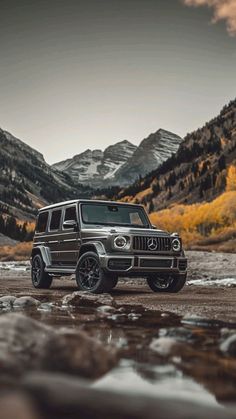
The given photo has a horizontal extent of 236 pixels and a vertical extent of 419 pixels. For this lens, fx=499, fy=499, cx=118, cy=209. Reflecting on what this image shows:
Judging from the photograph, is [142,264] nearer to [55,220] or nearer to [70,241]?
[70,241]

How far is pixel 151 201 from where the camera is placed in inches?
4929

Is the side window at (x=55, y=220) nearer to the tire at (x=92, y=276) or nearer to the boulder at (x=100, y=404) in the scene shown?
the tire at (x=92, y=276)

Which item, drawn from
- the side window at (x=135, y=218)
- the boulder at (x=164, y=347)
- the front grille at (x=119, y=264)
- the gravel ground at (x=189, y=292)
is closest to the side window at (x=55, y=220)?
the gravel ground at (x=189, y=292)

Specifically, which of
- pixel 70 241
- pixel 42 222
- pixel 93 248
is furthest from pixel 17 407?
pixel 42 222

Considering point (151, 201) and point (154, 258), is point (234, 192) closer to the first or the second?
point (151, 201)

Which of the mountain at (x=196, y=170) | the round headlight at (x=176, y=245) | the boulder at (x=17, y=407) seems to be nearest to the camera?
the boulder at (x=17, y=407)

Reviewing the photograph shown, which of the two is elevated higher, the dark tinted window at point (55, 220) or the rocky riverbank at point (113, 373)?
the dark tinted window at point (55, 220)

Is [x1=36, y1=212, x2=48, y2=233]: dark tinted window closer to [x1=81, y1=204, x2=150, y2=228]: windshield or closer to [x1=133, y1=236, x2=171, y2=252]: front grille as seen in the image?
[x1=81, y1=204, x2=150, y2=228]: windshield

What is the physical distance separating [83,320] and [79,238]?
5.72m

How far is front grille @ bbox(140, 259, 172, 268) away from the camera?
11.0 m

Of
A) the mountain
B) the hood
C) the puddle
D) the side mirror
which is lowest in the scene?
the puddle

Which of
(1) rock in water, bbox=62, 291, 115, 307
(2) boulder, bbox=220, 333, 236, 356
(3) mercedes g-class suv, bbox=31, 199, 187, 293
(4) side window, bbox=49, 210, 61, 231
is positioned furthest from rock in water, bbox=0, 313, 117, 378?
(4) side window, bbox=49, 210, 61, 231

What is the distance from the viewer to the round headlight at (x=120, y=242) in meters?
10.8

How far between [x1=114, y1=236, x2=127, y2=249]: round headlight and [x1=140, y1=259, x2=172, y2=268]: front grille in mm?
559
